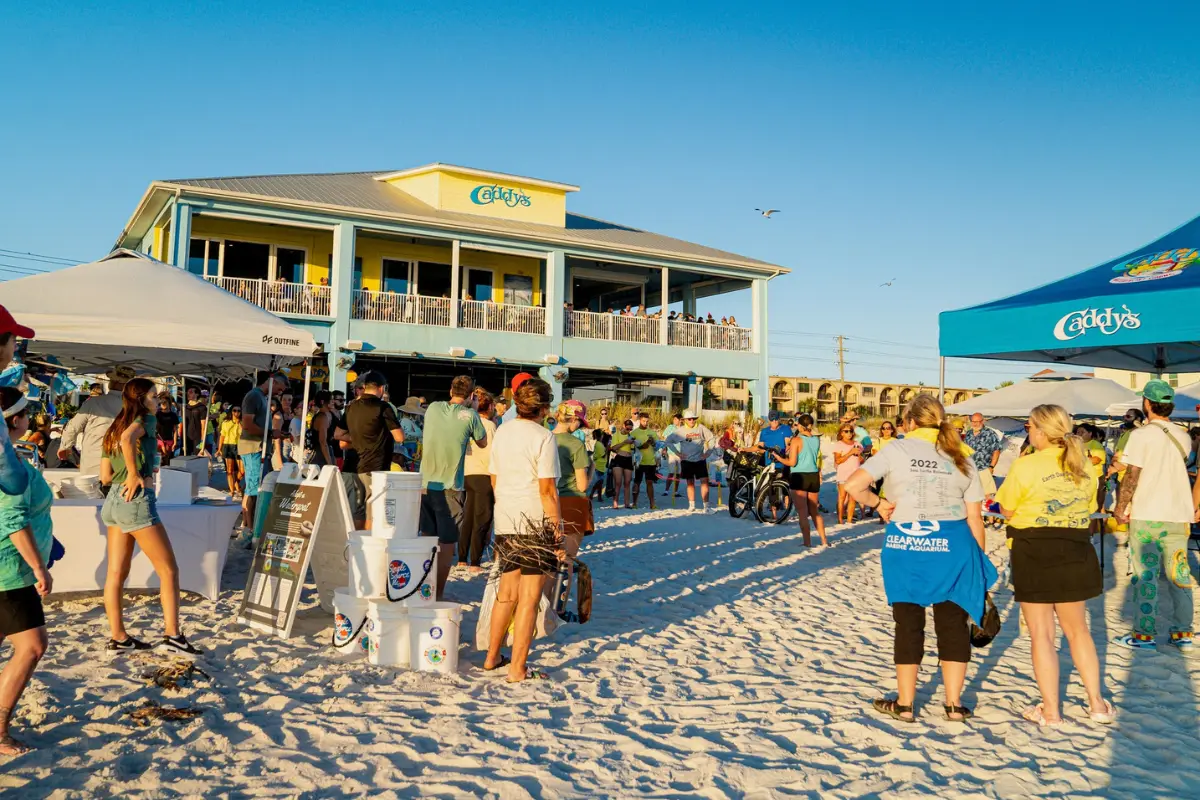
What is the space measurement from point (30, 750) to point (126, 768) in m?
0.42

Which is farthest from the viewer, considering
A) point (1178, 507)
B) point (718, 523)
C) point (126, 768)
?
point (718, 523)

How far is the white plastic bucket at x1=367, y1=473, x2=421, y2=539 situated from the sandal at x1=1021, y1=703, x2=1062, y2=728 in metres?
3.53

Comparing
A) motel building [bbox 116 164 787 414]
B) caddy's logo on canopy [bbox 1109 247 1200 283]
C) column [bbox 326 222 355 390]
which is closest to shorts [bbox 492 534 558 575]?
caddy's logo on canopy [bbox 1109 247 1200 283]

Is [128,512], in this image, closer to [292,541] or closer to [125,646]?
[125,646]

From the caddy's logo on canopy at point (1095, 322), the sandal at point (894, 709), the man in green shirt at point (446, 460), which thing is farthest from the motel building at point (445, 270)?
the sandal at point (894, 709)

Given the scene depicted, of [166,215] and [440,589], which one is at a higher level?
[166,215]

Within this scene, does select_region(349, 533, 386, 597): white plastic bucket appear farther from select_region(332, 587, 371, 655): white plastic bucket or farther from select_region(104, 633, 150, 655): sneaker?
select_region(104, 633, 150, 655): sneaker

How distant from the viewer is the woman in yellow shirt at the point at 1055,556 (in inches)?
174

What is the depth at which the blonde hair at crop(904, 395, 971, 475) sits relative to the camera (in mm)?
4387

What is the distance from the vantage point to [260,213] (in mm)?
18156

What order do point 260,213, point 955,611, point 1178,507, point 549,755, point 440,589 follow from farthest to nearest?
point 260,213 → point 440,589 → point 1178,507 → point 955,611 → point 549,755

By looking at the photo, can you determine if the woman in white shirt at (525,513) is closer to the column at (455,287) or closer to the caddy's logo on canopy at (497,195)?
the column at (455,287)

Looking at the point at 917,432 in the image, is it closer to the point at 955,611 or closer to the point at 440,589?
the point at 955,611

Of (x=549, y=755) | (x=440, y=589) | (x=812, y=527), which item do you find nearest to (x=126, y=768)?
(x=549, y=755)
